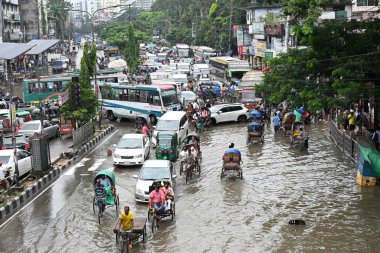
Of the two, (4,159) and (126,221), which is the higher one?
(4,159)

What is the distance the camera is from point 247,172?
24.2 meters

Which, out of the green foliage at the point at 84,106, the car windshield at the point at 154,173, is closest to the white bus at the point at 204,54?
the green foliage at the point at 84,106

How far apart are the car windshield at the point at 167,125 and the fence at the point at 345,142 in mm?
7997

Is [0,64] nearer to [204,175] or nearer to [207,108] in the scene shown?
[207,108]

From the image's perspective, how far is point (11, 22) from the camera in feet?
289

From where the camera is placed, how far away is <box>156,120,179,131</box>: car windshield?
3022 centimetres

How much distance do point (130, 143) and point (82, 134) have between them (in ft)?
16.8

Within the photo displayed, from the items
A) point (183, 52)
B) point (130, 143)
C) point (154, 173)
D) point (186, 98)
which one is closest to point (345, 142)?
point (130, 143)

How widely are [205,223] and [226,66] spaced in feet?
147

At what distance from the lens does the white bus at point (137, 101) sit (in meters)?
38.7

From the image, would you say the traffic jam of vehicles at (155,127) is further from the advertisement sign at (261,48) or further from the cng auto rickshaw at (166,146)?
the advertisement sign at (261,48)

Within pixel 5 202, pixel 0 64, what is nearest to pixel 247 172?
pixel 5 202

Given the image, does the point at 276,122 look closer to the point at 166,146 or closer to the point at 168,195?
the point at 166,146

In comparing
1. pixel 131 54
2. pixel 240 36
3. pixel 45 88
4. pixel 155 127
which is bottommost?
pixel 155 127
